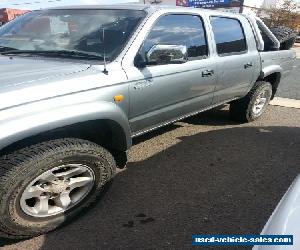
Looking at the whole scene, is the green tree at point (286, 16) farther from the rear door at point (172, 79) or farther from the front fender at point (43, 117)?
the front fender at point (43, 117)

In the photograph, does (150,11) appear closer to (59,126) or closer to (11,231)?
(59,126)

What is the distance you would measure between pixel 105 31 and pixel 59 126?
1.20m

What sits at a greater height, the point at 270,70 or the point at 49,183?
the point at 270,70

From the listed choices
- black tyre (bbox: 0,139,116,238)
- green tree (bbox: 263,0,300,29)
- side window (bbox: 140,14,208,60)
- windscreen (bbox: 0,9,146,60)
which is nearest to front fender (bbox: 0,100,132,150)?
black tyre (bbox: 0,139,116,238)

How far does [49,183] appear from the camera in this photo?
2.91 meters

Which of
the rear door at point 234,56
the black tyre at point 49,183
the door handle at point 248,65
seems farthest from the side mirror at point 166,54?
the door handle at point 248,65

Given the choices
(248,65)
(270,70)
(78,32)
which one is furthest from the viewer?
(270,70)

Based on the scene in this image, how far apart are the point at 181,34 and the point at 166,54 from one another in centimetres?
77

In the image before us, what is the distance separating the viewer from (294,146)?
5.18 metres

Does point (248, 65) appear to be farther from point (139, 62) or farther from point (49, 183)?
point (49, 183)

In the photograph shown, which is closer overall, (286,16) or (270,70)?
(270,70)

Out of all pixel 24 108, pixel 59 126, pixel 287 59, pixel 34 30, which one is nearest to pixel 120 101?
pixel 59 126

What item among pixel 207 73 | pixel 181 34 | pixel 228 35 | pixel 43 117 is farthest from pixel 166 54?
pixel 228 35

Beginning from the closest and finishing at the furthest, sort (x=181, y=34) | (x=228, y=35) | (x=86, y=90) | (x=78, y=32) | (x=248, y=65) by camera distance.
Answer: (x=86, y=90) < (x=78, y=32) < (x=181, y=34) < (x=228, y=35) < (x=248, y=65)
